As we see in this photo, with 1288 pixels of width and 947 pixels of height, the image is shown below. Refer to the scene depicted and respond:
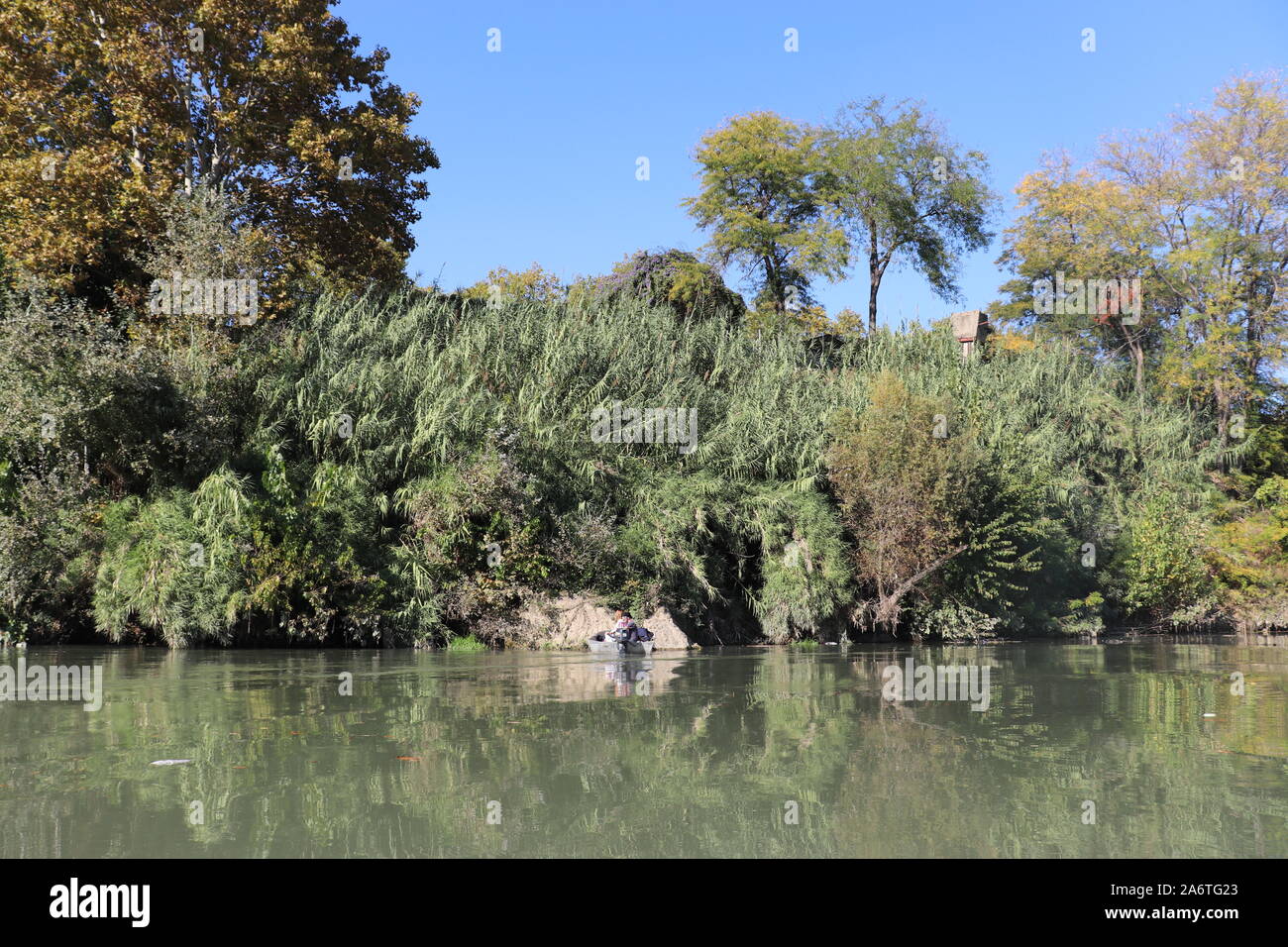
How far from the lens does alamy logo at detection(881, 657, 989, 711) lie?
12.2m

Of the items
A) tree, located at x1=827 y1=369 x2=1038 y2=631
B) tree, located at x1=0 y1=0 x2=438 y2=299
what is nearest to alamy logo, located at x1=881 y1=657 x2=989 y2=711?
tree, located at x1=827 y1=369 x2=1038 y2=631

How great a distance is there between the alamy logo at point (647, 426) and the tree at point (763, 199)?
20809mm

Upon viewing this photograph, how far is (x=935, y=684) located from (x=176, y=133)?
2020 cm

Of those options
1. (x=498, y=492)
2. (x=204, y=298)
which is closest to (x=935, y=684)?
(x=498, y=492)

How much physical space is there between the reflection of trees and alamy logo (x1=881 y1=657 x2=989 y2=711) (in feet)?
1.13

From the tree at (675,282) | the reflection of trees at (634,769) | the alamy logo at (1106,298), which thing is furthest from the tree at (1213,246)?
the reflection of trees at (634,769)

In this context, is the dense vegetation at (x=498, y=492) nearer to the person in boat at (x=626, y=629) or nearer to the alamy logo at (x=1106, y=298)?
the person in boat at (x=626, y=629)

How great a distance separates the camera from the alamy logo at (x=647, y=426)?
2217 cm

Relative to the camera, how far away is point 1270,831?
614 cm
